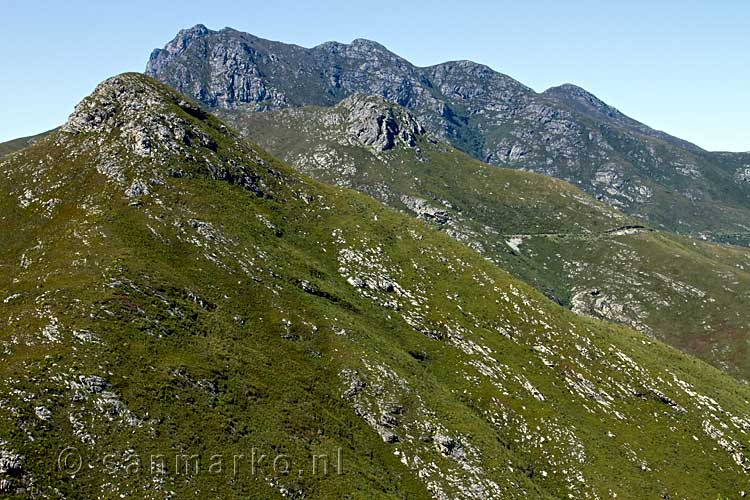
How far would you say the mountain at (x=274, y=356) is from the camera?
219ft

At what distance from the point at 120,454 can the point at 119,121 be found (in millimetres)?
108527

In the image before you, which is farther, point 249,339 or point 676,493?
point 676,493

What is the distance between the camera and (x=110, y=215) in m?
111

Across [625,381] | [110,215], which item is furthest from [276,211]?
[625,381]

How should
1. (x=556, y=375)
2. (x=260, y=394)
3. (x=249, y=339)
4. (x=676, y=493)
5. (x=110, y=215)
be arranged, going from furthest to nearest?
(x=556, y=375), (x=110, y=215), (x=676, y=493), (x=249, y=339), (x=260, y=394)

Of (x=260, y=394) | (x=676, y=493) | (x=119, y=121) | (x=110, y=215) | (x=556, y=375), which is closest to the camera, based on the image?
(x=260, y=394)

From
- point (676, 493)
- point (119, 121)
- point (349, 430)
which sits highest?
point (119, 121)

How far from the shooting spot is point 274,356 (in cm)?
9444

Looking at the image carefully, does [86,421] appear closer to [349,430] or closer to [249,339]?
[249,339]

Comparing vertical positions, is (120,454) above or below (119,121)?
below

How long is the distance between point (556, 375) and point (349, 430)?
2428 inches

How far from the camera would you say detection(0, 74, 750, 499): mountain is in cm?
6681

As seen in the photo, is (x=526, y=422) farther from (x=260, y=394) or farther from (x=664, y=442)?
(x=260, y=394)

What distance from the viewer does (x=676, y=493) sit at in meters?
103
